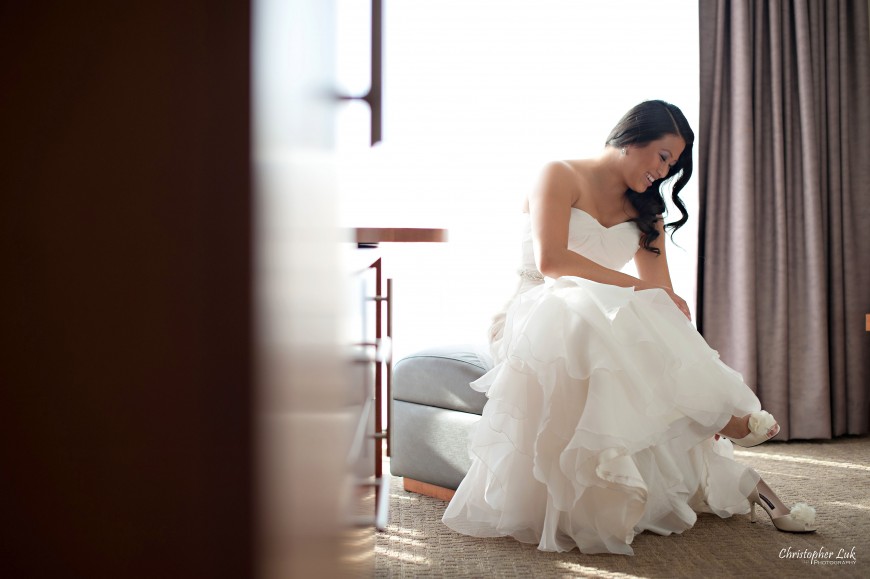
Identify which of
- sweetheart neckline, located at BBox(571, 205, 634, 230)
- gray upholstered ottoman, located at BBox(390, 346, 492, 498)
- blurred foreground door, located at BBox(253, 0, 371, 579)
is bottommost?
gray upholstered ottoman, located at BBox(390, 346, 492, 498)

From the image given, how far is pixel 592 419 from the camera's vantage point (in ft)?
6.38

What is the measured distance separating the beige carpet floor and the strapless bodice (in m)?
0.88

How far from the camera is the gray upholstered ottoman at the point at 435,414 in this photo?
2.48m

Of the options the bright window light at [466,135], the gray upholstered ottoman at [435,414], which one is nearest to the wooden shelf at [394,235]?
the gray upholstered ottoman at [435,414]

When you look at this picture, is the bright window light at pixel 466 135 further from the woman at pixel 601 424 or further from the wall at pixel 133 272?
the wall at pixel 133 272

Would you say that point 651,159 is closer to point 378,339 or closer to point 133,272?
point 378,339

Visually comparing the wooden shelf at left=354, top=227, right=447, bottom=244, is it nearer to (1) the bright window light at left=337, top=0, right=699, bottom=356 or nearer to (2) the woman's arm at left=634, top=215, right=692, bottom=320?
(2) the woman's arm at left=634, top=215, right=692, bottom=320

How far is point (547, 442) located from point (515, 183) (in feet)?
5.64

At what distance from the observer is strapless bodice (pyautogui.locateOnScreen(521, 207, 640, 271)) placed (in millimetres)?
2578

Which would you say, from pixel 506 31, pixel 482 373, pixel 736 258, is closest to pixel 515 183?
pixel 506 31

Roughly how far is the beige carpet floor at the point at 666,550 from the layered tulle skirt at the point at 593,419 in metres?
0.06

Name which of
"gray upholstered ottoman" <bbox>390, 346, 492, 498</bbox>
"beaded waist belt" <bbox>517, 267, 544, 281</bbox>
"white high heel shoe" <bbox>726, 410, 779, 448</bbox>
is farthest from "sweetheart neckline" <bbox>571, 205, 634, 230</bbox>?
"white high heel shoe" <bbox>726, 410, 779, 448</bbox>

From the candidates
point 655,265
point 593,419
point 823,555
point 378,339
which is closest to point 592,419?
point 593,419

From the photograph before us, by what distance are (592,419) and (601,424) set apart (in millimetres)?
27
